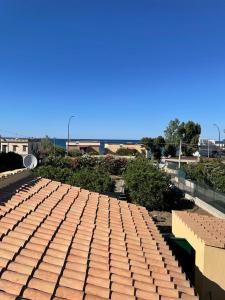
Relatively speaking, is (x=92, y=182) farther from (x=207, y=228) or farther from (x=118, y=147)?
(x=118, y=147)

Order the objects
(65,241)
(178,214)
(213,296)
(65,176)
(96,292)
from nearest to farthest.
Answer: (96,292)
(65,241)
(213,296)
(178,214)
(65,176)

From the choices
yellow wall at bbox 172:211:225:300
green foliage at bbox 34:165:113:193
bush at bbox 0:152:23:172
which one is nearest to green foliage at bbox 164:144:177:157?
bush at bbox 0:152:23:172

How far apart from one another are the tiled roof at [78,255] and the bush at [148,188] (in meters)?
16.9

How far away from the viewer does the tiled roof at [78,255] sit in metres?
4.56

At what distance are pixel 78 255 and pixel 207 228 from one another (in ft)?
21.4

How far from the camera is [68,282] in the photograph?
4746mm

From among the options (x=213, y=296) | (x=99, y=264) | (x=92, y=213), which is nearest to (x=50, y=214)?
(x=92, y=213)

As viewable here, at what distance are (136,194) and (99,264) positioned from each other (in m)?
21.0

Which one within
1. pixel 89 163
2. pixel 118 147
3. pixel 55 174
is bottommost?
pixel 89 163

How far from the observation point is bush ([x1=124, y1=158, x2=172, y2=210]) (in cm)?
2653

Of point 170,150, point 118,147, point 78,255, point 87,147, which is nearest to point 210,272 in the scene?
point 78,255

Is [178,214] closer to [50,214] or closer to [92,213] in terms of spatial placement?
[92,213]

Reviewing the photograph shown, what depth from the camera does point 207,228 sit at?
11.5 m

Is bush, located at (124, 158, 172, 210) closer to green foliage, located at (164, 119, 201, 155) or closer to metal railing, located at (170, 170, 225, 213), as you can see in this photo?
metal railing, located at (170, 170, 225, 213)
